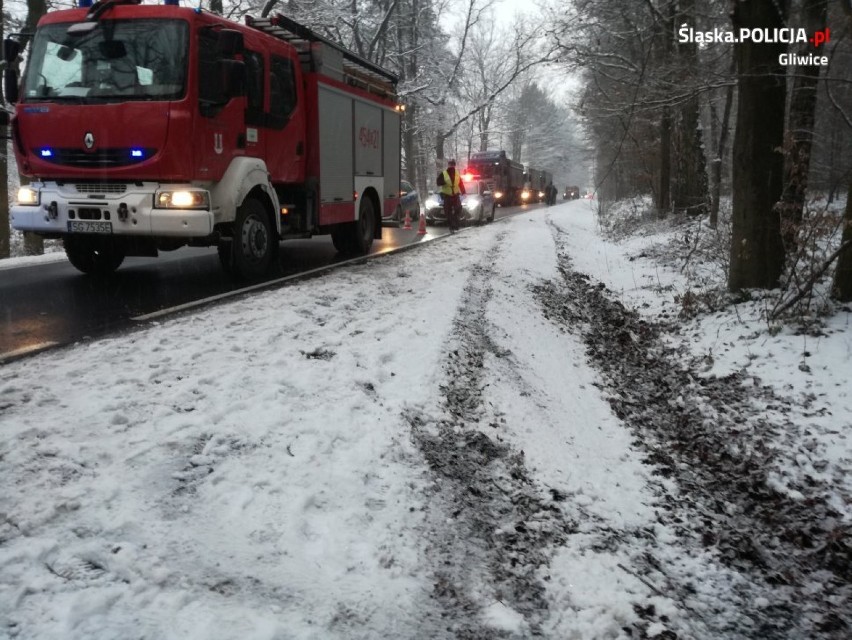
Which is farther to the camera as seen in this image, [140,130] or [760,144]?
[140,130]

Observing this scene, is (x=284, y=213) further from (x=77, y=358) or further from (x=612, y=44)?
(x=612, y=44)

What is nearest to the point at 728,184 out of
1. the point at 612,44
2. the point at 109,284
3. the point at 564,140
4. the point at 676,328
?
the point at 612,44

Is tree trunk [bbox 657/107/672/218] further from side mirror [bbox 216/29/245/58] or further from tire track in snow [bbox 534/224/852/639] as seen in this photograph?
side mirror [bbox 216/29/245/58]

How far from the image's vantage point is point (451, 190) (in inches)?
707

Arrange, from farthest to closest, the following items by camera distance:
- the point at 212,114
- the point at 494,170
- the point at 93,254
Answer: the point at 494,170, the point at 93,254, the point at 212,114

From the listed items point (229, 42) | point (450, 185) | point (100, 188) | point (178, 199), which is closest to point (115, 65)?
point (229, 42)

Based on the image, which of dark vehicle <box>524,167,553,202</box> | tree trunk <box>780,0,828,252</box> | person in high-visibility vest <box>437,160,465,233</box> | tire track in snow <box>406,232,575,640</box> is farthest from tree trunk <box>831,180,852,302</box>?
dark vehicle <box>524,167,553,202</box>

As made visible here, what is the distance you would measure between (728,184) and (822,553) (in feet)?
72.6

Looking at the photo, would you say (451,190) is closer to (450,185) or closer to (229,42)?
(450,185)

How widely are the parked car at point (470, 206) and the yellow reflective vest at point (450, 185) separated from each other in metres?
3.22

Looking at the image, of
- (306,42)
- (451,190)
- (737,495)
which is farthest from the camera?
(451,190)

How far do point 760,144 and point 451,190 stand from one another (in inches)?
478

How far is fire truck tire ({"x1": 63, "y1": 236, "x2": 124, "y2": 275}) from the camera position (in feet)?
25.0

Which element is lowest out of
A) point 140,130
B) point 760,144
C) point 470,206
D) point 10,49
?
point 470,206
